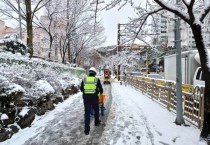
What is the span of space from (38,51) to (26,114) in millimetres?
33362

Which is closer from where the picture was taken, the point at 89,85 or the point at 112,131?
the point at 89,85

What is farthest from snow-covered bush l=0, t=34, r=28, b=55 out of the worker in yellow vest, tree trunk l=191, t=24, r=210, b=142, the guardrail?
tree trunk l=191, t=24, r=210, b=142

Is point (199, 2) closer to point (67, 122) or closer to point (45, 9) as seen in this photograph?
point (67, 122)

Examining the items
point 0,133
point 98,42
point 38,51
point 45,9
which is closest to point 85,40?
point 98,42

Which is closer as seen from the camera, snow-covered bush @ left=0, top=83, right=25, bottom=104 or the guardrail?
snow-covered bush @ left=0, top=83, right=25, bottom=104

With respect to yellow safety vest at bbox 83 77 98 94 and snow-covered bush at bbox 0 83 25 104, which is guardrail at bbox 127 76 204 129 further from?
snow-covered bush at bbox 0 83 25 104

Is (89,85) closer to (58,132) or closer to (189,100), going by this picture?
(58,132)

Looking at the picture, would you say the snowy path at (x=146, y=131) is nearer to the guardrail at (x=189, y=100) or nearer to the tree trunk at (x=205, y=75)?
the guardrail at (x=189, y=100)

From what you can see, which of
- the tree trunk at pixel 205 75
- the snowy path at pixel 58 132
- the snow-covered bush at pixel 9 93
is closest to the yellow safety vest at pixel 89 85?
the snowy path at pixel 58 132

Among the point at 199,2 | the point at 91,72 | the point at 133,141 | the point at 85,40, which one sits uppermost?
the point at 85,40

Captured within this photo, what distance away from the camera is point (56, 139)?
24.2 ft

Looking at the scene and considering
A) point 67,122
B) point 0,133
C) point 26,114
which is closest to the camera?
point 0,133

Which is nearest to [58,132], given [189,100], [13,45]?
[189,100]

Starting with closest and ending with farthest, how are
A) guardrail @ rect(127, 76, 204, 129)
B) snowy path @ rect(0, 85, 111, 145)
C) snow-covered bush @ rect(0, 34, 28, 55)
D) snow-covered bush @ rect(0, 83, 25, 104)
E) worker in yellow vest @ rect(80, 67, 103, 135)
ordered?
1. snowy path @ rect(0, 85, 111, 145)
2. snow-covered bush @ rect(0, 83, 25, 104)
3. worker in yellow vest @ rect(80, 67, 103, 135)
4. guardrail @ rect(127, 76, 204, 129)
5. snow-covered bush @ rect(0, 34, 28, 55)
